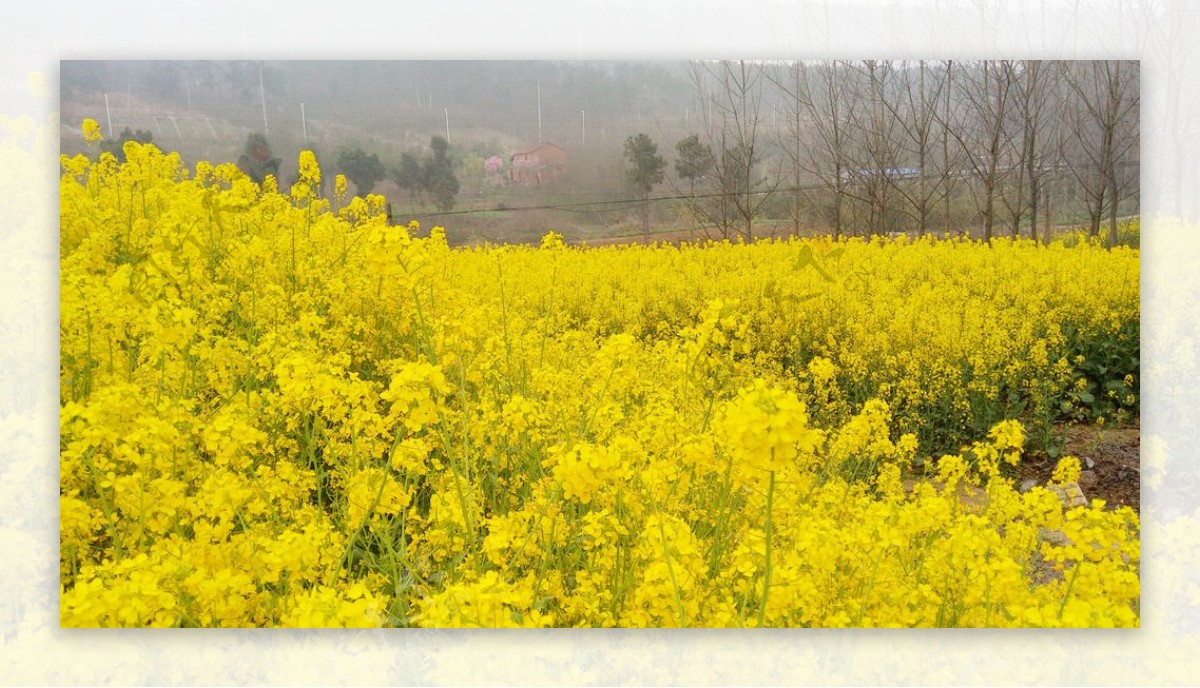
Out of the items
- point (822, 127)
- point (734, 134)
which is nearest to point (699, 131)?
point (734, 134)

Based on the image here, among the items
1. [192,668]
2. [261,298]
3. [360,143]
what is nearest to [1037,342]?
[360,143]

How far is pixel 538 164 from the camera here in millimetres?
2488

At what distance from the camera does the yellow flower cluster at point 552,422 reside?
1.86 m

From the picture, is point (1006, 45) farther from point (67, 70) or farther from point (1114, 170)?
point (67, 70)

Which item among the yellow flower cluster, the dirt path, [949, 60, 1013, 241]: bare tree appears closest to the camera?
the yellow flower cluster

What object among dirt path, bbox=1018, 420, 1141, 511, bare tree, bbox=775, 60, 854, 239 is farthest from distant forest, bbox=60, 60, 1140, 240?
dirt path, bbox=1018, 420, 1141, 511

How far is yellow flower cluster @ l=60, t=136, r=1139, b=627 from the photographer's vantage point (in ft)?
6.11

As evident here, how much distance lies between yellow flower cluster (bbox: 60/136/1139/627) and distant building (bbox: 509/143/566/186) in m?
0.19

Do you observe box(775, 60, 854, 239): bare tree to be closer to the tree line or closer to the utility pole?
the tree line

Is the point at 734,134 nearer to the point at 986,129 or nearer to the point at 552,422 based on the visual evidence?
the point at 986,129

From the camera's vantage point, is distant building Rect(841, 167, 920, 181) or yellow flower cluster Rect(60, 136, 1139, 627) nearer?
yellow flower cluster Rect(60, 136, 1139, 627)

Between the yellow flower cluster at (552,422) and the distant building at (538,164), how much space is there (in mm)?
186

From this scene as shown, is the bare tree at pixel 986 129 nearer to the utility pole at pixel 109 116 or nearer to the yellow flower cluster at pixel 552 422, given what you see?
the yellow flower cluster at pixel 552 422

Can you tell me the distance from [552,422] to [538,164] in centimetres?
71
